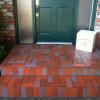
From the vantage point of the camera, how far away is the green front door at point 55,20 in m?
A: 3.50

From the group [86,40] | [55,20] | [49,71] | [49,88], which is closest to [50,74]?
[49,71]

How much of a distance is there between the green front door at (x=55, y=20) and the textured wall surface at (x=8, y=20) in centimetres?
56

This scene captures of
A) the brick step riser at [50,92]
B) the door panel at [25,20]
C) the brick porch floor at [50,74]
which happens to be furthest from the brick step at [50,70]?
the door panel at [25,20]

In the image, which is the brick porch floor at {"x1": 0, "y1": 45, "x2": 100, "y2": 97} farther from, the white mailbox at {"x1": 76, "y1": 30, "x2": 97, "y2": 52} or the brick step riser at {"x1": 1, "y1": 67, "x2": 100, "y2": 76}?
the white mailbox at {"x1": 76, "y1": 30, "x2": 97, "y2": 52}

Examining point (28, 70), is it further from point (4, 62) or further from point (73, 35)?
point (73, 35)

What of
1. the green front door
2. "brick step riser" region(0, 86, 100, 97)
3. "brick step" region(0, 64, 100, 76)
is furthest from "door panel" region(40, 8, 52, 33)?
"brick step riser" region(0, 86, 100, 97)

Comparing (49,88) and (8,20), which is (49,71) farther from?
(8,20)

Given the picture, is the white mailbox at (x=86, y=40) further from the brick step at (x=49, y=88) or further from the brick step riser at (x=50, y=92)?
the brick step riser at (x=50, y=92)

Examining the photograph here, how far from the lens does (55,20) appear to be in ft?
11.9

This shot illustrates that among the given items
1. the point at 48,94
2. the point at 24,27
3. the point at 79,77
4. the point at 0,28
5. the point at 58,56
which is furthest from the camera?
the point at 24,27

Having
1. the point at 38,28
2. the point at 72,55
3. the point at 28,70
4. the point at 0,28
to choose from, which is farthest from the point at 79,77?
the point at 0,28

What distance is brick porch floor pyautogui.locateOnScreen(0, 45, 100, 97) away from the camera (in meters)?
2.39

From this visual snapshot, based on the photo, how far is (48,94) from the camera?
241 centimetres

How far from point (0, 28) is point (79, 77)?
74.2 inches
